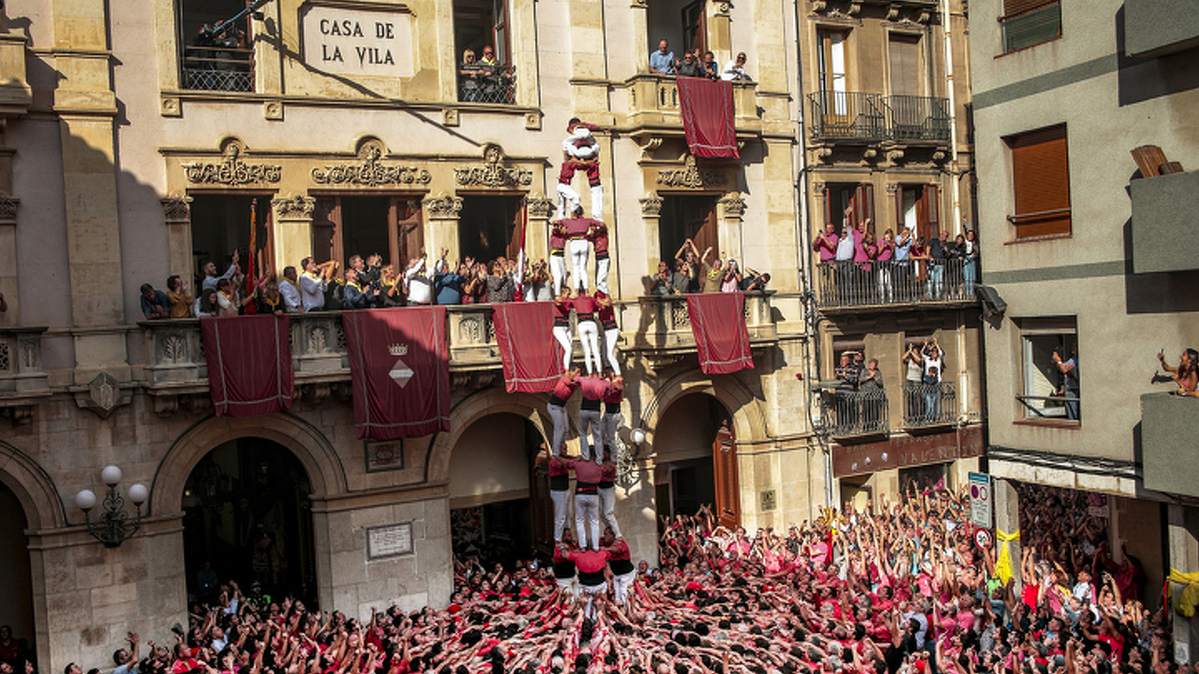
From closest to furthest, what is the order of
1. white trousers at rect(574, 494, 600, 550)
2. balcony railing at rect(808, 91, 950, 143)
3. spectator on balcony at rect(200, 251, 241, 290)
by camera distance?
1. white trousers at rect(574, 494, 600, 550)
2. spectator on balcony at rect(200, 251, 241, 290)
3. balcony railing at rect(808, 91, 950, 143)

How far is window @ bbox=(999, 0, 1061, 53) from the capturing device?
69.5 ft

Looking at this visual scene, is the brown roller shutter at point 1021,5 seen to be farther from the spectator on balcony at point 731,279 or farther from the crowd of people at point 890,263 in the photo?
the spectator on balcony at point 731,279

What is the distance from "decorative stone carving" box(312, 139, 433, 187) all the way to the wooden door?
37.2 feet

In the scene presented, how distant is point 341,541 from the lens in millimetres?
23719

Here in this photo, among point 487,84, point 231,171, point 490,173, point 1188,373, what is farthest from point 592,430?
point 1188,373

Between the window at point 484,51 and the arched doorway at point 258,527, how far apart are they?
33.8 feet

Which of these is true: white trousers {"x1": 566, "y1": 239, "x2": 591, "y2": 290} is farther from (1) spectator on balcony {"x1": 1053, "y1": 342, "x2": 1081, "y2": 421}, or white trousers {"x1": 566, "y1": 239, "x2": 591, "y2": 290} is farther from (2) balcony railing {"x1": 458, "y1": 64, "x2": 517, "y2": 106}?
(1) spectator on balcony {"x1": 1053, "y1": 342, "x2": 1081, "y2": 421}

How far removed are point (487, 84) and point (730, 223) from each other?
7689 mm

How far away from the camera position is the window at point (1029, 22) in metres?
21.2

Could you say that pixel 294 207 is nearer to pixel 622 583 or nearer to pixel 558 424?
pixel 558 424

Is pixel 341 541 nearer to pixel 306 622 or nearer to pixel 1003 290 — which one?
pixel 306 622

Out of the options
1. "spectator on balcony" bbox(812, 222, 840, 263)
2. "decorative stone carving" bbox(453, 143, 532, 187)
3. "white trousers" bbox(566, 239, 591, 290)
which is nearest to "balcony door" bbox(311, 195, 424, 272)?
"decorative stone carving" bbox(453, 143, 532, 187)

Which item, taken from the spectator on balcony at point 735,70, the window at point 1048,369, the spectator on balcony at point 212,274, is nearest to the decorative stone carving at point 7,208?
the spectator on balcony at point 212,274

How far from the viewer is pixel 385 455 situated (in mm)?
24188
